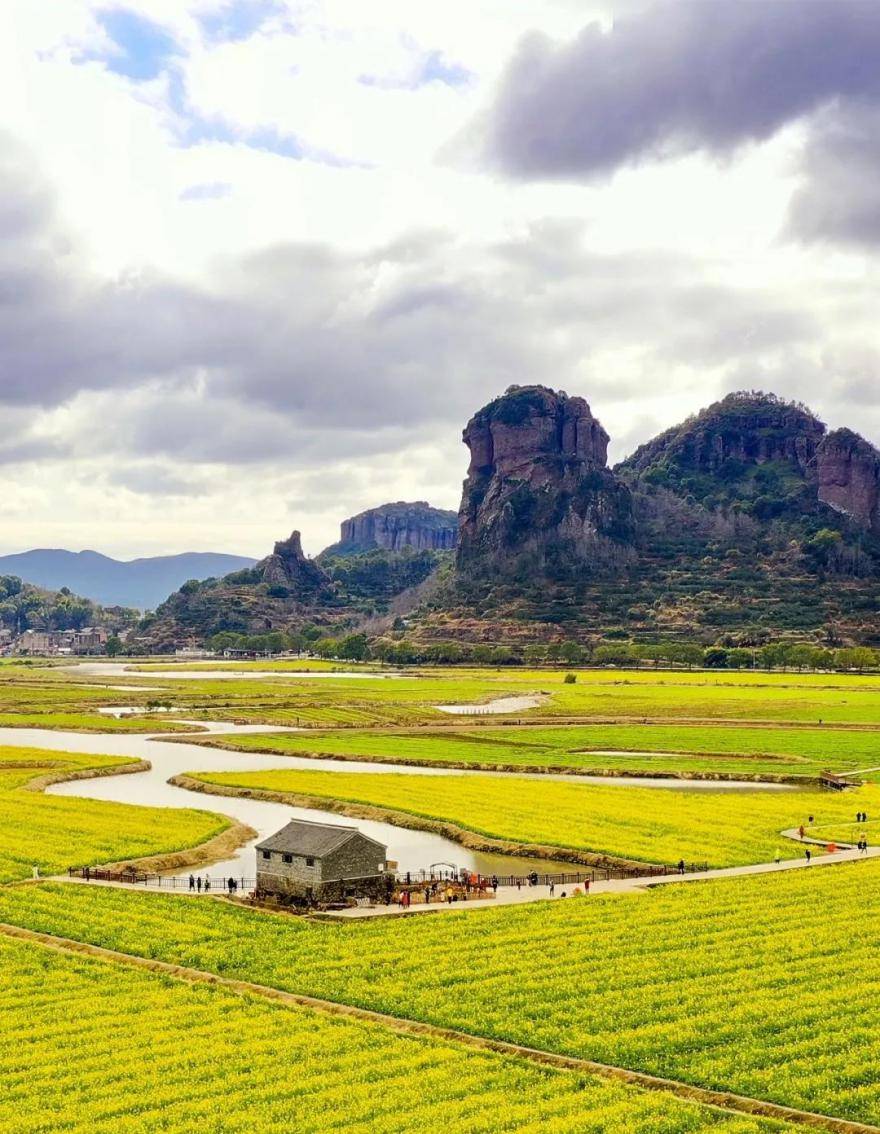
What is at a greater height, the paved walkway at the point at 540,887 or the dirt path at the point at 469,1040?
the dirt path at the point at 469,1040

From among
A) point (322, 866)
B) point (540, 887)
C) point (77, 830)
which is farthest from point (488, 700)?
point (322, 866)

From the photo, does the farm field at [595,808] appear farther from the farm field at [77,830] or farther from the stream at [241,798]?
the farm field at [77,830]

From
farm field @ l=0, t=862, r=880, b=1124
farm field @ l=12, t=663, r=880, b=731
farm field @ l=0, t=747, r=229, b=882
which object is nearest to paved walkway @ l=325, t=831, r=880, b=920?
farm field @ l=0, t=862, r=880, b=1124

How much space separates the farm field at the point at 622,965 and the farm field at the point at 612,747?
47.9 m

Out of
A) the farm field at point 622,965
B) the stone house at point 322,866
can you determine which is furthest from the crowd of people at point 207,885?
the farm field at point 622,965

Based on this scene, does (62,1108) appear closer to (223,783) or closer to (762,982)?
(762,982)

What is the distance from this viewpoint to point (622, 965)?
4062 centimetres

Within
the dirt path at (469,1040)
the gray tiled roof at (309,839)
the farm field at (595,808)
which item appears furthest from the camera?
the farm field at (595,808)

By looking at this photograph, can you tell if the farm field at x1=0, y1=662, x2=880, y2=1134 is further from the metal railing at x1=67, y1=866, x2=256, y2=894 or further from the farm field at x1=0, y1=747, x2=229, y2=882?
the metal railing at x1=67, y1=866, x2=256, y2=894

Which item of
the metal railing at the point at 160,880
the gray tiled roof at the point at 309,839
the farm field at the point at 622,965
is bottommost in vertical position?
the metal railing at the point at 160,880

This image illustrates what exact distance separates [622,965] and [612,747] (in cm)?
7535

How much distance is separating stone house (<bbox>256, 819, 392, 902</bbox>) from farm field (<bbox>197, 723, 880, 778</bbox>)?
4903 cm

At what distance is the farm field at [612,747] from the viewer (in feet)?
336

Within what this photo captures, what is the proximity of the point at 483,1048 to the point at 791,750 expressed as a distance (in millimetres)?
82783
